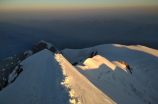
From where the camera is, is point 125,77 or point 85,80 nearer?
point 85,80

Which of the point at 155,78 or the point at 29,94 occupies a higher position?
the point at 29,94

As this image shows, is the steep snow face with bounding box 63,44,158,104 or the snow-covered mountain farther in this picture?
the steep snow face with bounding box 63,44,158,104

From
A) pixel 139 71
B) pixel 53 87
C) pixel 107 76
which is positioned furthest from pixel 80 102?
pixel 139 71

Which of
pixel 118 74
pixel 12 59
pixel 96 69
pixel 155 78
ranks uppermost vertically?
pixel 96 69

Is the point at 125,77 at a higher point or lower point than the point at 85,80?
lower

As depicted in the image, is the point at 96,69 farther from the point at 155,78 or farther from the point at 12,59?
the point at 12,59

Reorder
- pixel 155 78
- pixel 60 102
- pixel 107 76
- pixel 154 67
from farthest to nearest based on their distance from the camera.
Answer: pixel 154 67 → pixel 155 78 → pixel 107 76 → pixel 60 102

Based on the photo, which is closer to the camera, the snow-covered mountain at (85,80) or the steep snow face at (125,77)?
the snow-covered mountain at (85,80)

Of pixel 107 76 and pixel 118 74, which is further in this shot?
pixel 118 74
